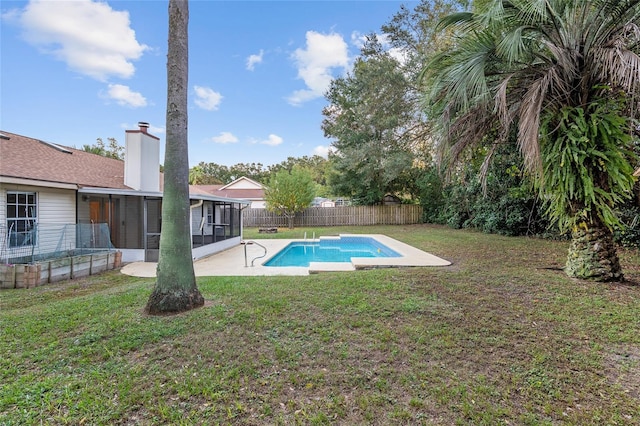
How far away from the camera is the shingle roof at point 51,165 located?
25.5 feet

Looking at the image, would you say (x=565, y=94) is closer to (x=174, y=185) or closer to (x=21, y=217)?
(x=174, y=185)

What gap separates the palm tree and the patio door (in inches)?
338

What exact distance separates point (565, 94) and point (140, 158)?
11801mm

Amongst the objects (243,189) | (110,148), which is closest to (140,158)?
(243,189)

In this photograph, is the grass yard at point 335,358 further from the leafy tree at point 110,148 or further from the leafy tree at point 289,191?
the leafy tree at point 110,148

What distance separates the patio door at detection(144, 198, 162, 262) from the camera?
30.0 ft

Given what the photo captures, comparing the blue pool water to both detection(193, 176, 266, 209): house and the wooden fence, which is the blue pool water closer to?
the wooden fence

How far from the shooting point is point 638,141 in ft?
22.2

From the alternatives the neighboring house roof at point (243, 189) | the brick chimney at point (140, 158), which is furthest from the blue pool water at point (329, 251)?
the neighboring house roof at point (243, 189)

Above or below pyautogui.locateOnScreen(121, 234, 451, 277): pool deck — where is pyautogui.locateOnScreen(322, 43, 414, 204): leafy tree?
above

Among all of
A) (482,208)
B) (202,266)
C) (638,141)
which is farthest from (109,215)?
(482,208)


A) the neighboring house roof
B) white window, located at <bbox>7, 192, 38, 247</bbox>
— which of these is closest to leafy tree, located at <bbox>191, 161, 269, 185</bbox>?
the neighboring house roof

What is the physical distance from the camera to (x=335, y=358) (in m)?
2.84

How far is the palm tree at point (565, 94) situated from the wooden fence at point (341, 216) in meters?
16.5
